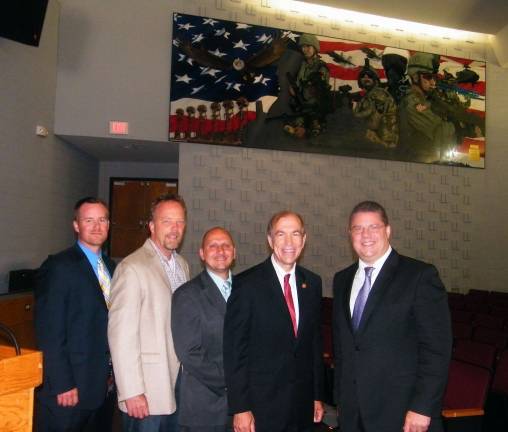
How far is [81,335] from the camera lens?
7.56 feet

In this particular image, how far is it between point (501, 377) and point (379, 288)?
1740 mm

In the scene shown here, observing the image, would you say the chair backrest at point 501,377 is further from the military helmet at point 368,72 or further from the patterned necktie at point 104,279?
A: the military helmet at point 368,72

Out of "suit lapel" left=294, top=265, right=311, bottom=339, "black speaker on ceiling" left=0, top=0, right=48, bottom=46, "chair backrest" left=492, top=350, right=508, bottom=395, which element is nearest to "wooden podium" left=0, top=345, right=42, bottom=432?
"suit lapel" left=294, top=265, right=311, bottom=339

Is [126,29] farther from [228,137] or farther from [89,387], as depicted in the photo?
[89,387]

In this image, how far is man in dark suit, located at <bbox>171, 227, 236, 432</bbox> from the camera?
7.08ft

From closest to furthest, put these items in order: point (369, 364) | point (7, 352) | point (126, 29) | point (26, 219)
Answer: point (7, 352)
point (369, 364)
point (26, 219)
point (126, 29)

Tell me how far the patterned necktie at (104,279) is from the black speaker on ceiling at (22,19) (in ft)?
9.92

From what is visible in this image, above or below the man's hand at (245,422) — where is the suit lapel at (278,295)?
above

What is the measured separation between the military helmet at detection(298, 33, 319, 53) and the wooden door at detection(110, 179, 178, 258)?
3.41 metres

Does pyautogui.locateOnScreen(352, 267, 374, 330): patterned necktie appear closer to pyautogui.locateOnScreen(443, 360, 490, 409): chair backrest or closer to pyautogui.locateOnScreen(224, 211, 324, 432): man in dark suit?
pyautogui.locateOnScreen(224, 211, 324, 432): man in dark suit

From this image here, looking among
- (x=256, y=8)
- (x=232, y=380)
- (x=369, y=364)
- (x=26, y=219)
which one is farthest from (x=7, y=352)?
(x=256, y=8)

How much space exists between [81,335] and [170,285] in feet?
1.64

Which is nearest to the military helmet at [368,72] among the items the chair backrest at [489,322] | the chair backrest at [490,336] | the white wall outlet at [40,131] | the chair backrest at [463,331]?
the chair backrest at [489,322]

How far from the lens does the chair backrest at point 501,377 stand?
305 cm
